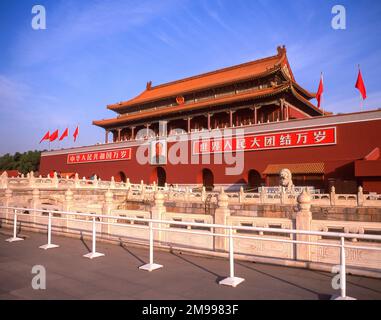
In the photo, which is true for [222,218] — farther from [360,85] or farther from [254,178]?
[360,85]

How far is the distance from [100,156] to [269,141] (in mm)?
17257

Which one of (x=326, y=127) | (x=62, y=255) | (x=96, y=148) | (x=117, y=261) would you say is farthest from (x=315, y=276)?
(x=96, y=148)

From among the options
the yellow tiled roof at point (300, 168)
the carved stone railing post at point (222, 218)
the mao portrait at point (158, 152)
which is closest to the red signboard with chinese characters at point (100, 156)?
the mao portrait at point (158, 152)

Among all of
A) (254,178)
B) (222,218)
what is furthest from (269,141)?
(222,218)

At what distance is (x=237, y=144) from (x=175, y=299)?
62.7ft

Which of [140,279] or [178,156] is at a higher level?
[178,156]

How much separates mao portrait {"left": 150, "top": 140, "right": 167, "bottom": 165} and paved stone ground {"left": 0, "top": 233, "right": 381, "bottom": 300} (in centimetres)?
2016

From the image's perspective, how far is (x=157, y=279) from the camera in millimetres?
4523

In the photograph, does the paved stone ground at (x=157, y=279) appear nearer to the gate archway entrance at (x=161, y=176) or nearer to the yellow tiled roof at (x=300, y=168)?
the yellow tiled roof at (x=300, y=168)

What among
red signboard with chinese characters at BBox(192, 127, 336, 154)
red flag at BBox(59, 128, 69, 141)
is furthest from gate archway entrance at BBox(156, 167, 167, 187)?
red flag at BBox(59, 128, 69, 141)

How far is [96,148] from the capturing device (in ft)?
104

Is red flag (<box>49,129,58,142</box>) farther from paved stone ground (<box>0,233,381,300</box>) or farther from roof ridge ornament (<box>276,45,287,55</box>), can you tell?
paved stone ground (<box>0,233,381,300</box>)
